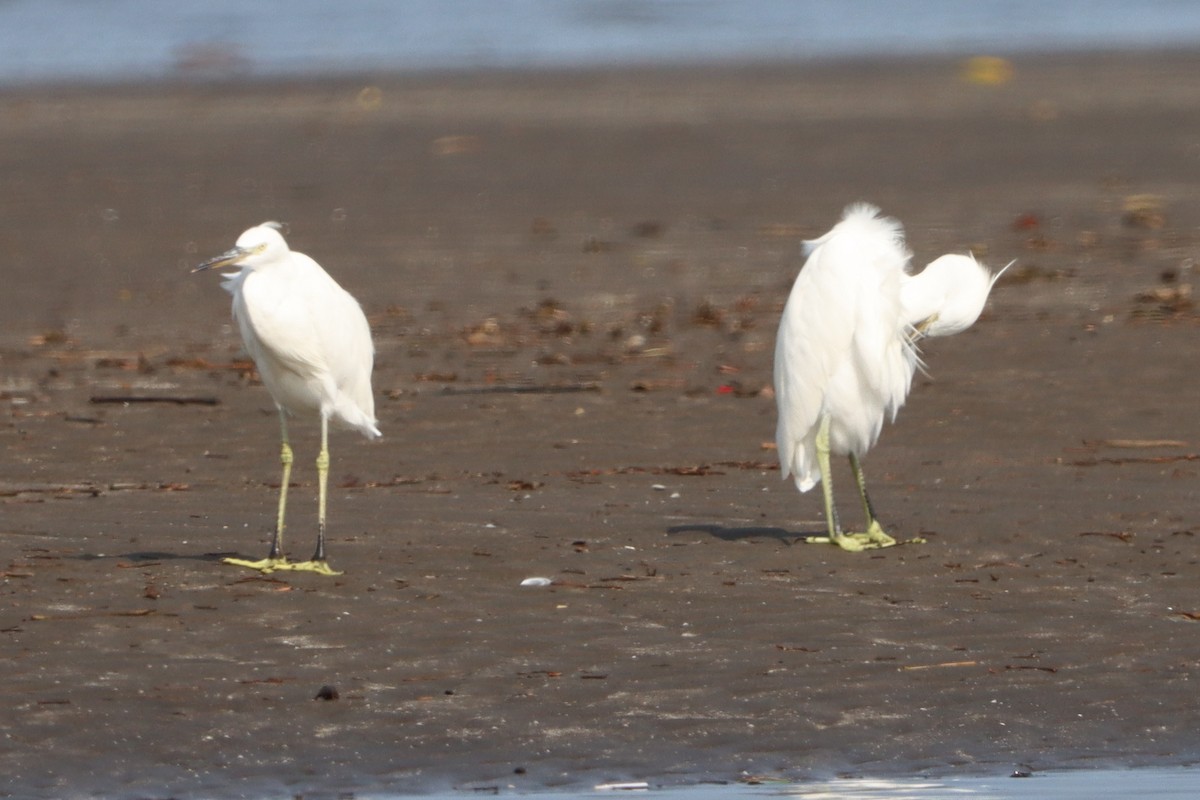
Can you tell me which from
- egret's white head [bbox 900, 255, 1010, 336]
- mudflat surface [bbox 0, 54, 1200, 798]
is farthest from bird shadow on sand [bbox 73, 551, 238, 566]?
egret's white head [bbox 900, 255, 1010, 336]

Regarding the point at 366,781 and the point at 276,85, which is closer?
the point at 366,781

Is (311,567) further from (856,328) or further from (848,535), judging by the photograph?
(856,328)

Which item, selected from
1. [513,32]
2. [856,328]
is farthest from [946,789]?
[513,32]

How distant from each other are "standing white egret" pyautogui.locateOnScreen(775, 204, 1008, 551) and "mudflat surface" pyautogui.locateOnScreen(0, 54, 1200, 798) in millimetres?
450

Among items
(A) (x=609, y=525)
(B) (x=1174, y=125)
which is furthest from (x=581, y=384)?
(B) (x=1174, y=125)

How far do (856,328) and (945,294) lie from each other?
419mm

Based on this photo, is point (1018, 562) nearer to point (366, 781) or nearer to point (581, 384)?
point (366, 781)

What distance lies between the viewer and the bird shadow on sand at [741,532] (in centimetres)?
882

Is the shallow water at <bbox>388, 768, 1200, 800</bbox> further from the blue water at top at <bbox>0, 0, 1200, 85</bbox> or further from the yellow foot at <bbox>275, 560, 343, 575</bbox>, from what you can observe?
the blue water at top at <bbox>0, 0, 1200, 85</bbox>

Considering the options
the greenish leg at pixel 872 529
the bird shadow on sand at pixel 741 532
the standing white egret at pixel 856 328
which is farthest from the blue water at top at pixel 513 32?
the greenish leg at pixel 872 529

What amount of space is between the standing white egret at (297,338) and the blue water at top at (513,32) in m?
20.7

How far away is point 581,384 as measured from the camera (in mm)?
11883

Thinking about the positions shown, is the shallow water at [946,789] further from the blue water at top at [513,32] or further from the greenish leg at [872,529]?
the blue water at top at [513,32]

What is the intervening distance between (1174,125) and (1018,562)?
14095 millimetres
